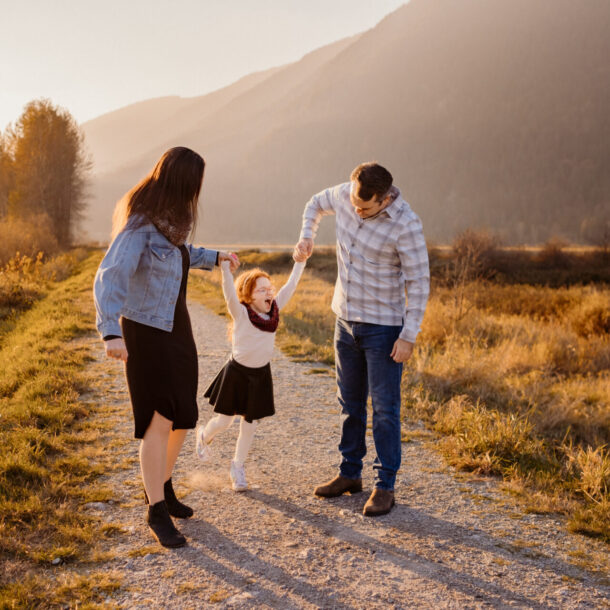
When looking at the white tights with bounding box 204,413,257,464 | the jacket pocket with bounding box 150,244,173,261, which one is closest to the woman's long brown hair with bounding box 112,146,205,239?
the jacket pocket with bounding box 150,244,173,261

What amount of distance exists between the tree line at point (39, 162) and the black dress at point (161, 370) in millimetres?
31371

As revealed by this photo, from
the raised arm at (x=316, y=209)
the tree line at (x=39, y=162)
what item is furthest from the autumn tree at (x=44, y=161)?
the raised arm at (x=316, y=209)

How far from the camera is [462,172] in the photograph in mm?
135375

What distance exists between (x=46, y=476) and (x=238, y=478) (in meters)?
1.37

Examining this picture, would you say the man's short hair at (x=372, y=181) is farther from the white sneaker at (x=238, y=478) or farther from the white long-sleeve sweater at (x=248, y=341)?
the white sneaker at (x=238, y=478)

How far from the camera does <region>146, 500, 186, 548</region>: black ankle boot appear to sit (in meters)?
3.24

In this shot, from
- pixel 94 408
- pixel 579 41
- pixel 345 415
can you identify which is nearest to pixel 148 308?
pixel 345 415

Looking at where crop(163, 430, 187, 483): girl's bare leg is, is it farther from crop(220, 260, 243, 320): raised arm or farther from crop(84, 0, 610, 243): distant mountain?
crop(84, 0, 610, 243): distant mountain

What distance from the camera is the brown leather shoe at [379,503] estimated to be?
3751 mm

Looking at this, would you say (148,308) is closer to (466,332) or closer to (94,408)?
(94,408)

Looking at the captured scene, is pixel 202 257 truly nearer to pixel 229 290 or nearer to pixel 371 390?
pixel 229 290

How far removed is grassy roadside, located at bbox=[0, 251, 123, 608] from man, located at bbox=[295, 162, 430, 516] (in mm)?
1675

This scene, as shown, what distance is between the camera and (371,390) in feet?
12.6

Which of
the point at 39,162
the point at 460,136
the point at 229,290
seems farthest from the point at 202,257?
the point at 460,136
